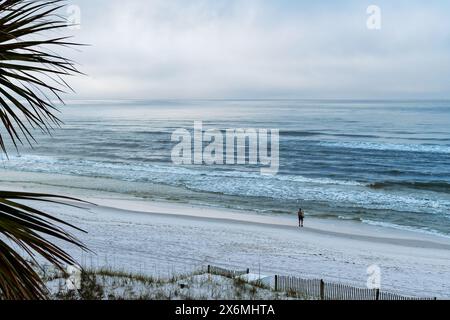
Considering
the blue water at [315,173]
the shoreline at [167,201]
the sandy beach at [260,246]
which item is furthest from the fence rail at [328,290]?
the blue water at [315,173]

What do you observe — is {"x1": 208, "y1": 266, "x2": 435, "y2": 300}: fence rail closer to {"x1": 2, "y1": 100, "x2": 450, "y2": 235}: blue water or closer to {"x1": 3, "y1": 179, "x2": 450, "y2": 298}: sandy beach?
{"x1": 3, "y1": 179, "x2": 450, "y2": 298}: sandy beach

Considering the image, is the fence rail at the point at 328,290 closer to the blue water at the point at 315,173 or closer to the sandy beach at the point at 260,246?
the sandy beach at the point at 260,246

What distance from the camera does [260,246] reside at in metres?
17.9

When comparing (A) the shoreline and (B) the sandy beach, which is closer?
(B) the sandy beach

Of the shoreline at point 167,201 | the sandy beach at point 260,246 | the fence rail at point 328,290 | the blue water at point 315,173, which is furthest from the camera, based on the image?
the blue water at point 315,173

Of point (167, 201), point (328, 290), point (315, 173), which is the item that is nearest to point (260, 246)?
point (328, 290)

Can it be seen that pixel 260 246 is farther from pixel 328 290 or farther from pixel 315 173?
pixel 315 173

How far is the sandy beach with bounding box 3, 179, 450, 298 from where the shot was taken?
573 inches

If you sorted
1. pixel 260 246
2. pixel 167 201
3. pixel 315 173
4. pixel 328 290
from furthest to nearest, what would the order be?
pixel 315 173 < pixel 167 201 < pixel 260 246 < pixel 328 290

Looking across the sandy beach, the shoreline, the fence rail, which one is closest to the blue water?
the shoreline

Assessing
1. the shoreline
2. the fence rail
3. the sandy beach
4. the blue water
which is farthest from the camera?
the blue water

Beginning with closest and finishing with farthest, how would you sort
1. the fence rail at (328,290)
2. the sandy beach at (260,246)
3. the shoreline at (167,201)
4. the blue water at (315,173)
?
1. the fence rail at (328,290)
2. the sandy beach at (260,246)
3. the shoreline at (167,201)
4. the blue water at (315,173)

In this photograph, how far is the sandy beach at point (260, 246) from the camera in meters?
14.6

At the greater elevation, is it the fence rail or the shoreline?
the fence rail
